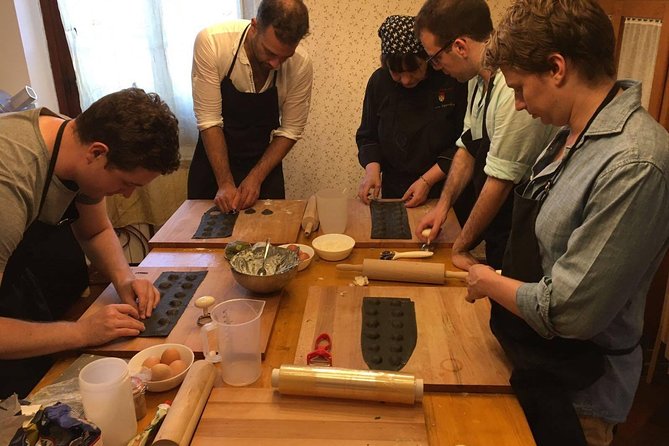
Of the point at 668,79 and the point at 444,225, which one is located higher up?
the point at 668,79

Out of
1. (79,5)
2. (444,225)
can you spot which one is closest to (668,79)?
(444,225)

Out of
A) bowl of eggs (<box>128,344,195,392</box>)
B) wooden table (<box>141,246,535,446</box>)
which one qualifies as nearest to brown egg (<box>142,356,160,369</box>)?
bowl of eggs (<box>128,344,195,392</box>)

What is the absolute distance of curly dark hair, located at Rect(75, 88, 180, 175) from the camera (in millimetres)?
1315

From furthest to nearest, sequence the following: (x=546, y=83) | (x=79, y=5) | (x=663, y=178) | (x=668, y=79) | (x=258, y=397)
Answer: (x=79, y=5)
(x=668, y=79)
(x=258, y=397)
(x=546, y=83)
(x=663, y=178)

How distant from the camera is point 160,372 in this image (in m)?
1.16

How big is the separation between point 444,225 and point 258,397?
3.66 feet

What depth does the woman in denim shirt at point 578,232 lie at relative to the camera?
925mm

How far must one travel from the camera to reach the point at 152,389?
116 cm

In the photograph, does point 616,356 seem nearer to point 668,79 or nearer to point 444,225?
point 444,225

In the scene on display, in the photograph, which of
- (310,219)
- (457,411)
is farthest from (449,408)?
(310,219)

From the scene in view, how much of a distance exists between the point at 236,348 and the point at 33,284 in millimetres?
859

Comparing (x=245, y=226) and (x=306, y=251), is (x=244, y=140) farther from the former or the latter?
(x=306, y=251)

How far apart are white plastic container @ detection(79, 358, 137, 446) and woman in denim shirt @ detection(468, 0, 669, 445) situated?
75 cm

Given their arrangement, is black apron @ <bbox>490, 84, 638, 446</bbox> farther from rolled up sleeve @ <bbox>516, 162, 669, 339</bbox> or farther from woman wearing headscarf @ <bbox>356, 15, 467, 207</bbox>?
woman wearing headscarf @ <bbox>356, 15, 467, 207</bbox>
